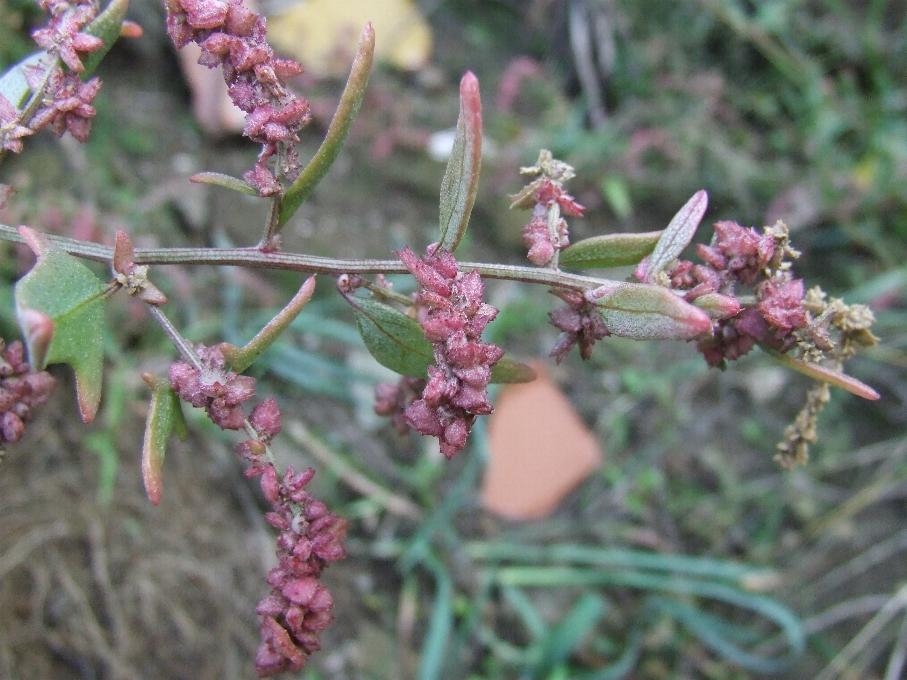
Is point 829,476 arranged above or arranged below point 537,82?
below

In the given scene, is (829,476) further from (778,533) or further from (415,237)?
(415,237)

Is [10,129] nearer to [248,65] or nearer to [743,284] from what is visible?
[248,65]

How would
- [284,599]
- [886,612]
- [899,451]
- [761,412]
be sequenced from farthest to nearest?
1. [761,412]
2. [899,451]
3. [886,612]
4. [284,599]

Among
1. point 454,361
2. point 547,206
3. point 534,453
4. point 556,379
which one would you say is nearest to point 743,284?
point 547,206

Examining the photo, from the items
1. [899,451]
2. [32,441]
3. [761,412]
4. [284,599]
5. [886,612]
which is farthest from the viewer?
[761,412]

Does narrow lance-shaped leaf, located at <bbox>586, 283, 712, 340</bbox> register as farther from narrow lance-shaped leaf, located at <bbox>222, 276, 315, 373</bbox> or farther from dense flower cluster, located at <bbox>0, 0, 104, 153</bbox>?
dense flower cluster, located at <bbox>0, 0, 104, 153</bbox>

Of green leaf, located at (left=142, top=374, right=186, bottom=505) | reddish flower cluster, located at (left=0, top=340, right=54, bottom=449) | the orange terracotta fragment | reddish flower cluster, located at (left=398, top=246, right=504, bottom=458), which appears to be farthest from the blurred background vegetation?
reddish flower cluster, located at (left=398, top=246, right=504, bottom=458)

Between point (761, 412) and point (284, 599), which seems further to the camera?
point (761, 412)

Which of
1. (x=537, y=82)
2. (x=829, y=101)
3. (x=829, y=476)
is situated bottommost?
(x=829, y=476)

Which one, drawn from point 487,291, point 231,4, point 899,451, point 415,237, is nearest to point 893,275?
point 899,451
